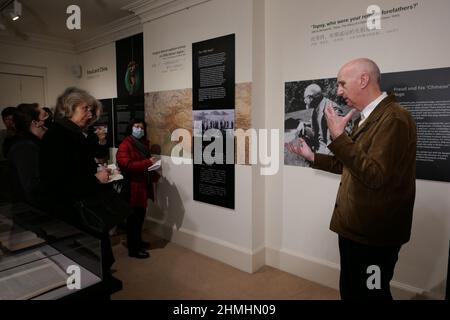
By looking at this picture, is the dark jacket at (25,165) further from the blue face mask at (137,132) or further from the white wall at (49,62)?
the white wall at (49,62)

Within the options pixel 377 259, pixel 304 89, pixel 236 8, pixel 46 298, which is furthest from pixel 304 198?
pixel 46 298

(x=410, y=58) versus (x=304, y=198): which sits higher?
(x=410, y=58)

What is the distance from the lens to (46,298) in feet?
3.17

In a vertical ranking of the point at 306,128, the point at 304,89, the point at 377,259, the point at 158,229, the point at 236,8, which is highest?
the point at 236,8

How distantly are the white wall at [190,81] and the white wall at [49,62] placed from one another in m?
2.51

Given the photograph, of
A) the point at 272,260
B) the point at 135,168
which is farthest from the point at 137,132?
the point at 272,260

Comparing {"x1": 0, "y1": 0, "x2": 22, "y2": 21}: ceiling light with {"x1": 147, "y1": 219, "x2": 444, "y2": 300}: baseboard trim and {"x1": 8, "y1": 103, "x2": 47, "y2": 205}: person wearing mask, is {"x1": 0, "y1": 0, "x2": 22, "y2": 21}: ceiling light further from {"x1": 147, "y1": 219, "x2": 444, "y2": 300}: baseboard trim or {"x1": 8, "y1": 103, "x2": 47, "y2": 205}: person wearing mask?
{"x1": 147, "y1": 219, "x2": 444, "y2": 300}: baseboard trim

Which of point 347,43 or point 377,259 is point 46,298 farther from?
point 347,43

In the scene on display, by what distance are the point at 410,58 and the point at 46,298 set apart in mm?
2383

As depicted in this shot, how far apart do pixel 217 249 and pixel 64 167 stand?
184cm

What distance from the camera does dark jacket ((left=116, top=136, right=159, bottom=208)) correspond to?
3.18m

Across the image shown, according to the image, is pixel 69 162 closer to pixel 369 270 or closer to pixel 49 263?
pixel 49 263

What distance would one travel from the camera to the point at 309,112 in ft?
8.58

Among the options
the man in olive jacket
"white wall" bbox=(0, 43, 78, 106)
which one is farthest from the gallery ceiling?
the man in olive jacket
